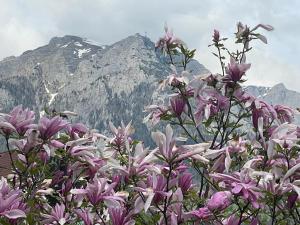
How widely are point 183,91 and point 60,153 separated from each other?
155 centimetres

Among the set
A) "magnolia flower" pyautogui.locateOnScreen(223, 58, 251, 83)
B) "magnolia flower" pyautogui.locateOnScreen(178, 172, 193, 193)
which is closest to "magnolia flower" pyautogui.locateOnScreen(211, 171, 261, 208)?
"magnolia flower" pyautogui.locateOnScreen(178, 172, 193, 193)

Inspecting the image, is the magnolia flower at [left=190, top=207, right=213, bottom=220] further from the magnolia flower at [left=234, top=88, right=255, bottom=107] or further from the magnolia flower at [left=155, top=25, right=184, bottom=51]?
the magnolia flower at [left=155, top=25, right=184, bottom=51]

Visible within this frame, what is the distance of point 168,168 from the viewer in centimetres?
333

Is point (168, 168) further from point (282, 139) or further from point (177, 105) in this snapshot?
point (177, 105)

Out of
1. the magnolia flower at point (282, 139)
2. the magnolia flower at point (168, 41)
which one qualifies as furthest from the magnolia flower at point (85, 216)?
the magnolia flower at point (168, 41)

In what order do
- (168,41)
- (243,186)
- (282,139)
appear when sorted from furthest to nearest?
(168,41) < (282,139) < (243,186)

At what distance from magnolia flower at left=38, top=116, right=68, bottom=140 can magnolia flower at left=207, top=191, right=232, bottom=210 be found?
3.83ft

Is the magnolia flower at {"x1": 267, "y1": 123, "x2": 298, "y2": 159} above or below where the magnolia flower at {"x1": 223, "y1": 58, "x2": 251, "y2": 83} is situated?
below

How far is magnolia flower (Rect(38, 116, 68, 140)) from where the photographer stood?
353 centimetres

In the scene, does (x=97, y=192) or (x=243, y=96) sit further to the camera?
(x=243, y=96)

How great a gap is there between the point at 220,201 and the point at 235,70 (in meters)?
1.49

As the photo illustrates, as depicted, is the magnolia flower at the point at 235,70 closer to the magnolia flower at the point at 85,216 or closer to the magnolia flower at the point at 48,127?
the magnolia flower at the point at 48,127

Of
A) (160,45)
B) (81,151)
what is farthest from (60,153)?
(160,45)

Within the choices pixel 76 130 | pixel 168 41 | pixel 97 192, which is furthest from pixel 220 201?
pixel 168 41
